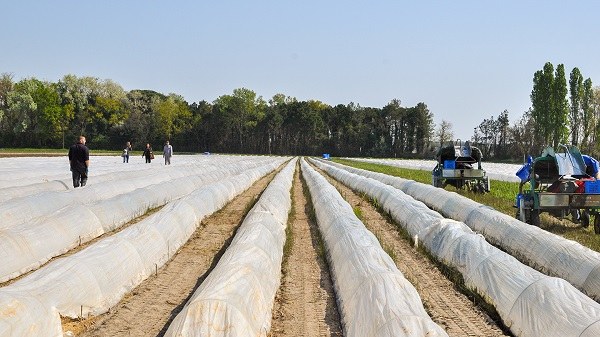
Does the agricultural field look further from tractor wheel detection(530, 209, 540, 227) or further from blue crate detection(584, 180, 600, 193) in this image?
blue crate detection(584, 180, 600, 193)

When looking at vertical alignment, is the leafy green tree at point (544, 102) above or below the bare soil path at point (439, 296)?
above

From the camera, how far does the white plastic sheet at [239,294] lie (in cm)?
431

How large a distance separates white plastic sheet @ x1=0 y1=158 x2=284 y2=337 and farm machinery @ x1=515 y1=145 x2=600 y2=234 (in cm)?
668

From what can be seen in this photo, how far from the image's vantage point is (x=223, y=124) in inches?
3588

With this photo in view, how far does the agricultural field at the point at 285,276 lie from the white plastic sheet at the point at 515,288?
2 centimetres

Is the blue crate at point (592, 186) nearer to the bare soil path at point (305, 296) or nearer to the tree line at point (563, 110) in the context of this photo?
the bare soil path at point (305, 296)

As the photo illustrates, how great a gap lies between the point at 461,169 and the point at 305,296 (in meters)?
13.0

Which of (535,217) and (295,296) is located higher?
(535,217)

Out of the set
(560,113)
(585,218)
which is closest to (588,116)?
(560,113)

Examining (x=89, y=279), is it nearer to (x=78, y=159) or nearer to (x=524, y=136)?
→ (x=78, y=159)

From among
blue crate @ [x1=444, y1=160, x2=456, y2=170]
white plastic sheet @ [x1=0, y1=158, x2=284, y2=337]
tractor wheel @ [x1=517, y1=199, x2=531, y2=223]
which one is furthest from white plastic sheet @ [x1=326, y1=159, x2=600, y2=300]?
blue crate @ [x1=444, y1=160, x2=456, y2=170]

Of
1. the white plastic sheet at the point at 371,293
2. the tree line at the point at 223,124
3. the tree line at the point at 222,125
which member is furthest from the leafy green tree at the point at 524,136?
the white plastic sheet at the point at 371,293

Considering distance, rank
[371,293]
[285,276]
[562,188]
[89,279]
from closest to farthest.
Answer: [371,293], [89,279], [285,276], [562,188]

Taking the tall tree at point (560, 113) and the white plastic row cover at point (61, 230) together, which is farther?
the tall tree at point (560, 113)
